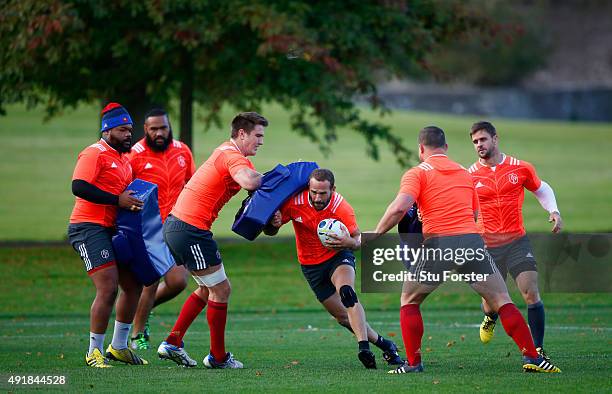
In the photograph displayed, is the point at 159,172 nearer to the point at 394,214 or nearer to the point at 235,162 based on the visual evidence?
the point at 235,162

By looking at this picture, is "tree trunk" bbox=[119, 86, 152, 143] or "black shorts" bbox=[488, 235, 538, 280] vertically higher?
"tree trunk" bbox=[119, 86, 152, 143]

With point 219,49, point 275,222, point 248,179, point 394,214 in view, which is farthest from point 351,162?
point 394,214

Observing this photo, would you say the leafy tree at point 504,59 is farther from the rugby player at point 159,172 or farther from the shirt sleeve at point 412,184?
the shirt sleeve at point 412,184

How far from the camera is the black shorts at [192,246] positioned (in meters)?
10.2

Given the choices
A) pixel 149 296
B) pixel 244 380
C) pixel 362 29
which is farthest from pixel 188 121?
pixel 244 380

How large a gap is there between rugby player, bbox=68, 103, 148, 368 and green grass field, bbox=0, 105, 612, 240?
19.3m

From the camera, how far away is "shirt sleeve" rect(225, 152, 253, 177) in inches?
392

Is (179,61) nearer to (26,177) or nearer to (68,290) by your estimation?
(68,290)

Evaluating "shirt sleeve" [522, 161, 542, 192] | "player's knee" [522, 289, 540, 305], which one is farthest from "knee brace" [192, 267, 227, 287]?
"shirt sleeve" [522, 161, 542, 192]

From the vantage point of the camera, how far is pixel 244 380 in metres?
9.30

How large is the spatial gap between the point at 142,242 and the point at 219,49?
1018cm

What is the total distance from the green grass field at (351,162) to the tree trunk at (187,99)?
814 centimetres

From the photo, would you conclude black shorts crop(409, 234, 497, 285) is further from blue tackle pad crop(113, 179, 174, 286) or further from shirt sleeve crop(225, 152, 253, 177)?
blue tackle pad crop(113, 179, 174, 286)

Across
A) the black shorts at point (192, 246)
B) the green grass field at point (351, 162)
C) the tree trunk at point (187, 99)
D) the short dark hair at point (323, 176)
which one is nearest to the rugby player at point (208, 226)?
the black shorts at point (192, 246)
